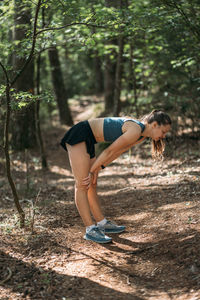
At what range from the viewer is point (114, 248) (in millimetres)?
4035

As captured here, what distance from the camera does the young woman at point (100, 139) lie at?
380 centimetres

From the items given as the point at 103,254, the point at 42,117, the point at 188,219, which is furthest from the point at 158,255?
the point at 42,117

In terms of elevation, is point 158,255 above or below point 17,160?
Result: above

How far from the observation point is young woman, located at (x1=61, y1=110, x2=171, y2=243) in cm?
380

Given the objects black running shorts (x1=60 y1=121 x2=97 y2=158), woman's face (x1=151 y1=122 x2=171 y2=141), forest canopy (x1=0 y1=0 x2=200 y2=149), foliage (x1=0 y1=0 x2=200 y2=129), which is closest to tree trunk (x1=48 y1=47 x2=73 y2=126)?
forest canopy (x1=0 y1=0 x2=200 y2=149)

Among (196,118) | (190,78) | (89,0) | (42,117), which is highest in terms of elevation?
(89,0)

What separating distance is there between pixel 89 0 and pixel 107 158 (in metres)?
6.87

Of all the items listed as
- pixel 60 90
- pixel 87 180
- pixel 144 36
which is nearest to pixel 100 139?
pixel 87 180

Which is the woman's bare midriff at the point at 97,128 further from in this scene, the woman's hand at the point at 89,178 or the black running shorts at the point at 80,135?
the woman's hand at the point at 89,178

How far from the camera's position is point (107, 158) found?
3818 millimetres

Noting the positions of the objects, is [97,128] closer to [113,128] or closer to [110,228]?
[113,128]

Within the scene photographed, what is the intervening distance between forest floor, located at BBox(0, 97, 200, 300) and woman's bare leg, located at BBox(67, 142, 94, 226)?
17.8 inches

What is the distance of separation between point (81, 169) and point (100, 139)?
1.41 feet

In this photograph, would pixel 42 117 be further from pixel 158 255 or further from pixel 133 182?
pixel 158 255
